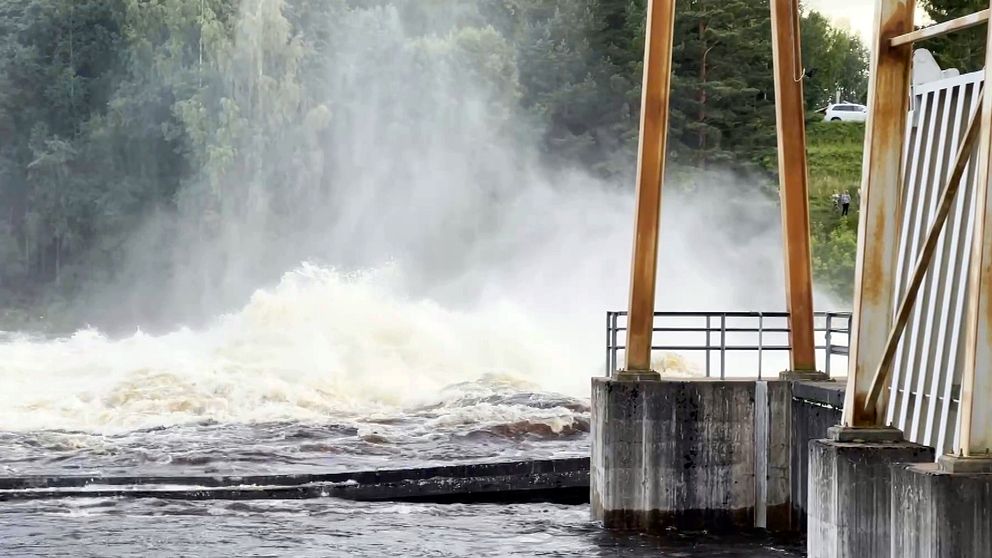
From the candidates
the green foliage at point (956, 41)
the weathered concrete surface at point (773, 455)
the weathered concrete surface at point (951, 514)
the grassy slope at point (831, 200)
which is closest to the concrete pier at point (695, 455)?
the weathered concrete surface at point (773, 455)

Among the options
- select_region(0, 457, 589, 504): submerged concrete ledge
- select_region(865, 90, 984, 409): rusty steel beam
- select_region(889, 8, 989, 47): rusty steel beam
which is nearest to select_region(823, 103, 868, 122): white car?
select_region(0, 457, 589, 504): submerged concrete ledge

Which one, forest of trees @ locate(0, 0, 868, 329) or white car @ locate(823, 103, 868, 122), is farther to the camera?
white car @ locate(823, 103, 868, 122)

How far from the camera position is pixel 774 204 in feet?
227

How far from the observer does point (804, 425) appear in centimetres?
1861

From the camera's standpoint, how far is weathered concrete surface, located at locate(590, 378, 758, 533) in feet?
62.1

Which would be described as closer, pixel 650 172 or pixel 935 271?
pixel 935 271

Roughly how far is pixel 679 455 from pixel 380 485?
18.6 feet

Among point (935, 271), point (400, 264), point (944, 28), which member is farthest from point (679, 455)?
point (400, 264)

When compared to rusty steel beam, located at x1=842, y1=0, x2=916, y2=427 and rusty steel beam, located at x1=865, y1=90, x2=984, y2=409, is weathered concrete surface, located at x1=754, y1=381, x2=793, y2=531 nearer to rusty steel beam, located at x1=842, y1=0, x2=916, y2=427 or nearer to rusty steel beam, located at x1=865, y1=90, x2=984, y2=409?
rusty steel beam, located at x1=842, y1=0, x2=916, y2=427

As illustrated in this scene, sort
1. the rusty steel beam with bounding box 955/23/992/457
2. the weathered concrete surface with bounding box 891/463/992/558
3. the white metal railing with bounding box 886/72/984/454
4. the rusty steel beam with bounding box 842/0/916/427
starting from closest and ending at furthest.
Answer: the weathered concrete surface with bounding box 891/463/992/558 → the rusty steel beam with bounding box 955/23/992/457 → the rusty steel beam with bounding box 842/0/916/427 → the white metal railing with bounding box 886/72/984/454

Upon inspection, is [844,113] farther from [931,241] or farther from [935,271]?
[931,241]

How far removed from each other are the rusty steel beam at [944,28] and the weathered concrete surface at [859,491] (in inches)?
119

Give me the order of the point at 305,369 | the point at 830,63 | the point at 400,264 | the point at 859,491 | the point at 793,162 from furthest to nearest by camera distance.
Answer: the point at 830,63, the point at 400,264, the point at 305,369, the point at 793,162, the point at 859,491

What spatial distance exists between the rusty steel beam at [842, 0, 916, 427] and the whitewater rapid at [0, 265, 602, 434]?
19121 millimetres
